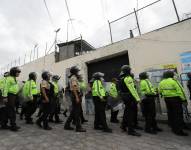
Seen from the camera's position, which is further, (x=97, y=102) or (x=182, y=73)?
(x=182, y=73)

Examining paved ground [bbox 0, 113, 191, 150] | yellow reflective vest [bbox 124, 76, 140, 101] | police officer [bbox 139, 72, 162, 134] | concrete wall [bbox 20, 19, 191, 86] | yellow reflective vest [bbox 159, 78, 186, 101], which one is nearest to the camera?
paved ground [bbox 0, 113, 191, 150]

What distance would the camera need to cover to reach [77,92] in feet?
16.0

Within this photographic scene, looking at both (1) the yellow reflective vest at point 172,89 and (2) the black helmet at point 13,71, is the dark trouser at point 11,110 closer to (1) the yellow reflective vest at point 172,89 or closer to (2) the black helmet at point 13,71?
(2) the black helmet at point 13,71

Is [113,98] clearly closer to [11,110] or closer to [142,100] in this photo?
[142,100]

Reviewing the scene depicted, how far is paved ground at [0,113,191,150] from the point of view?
3480mm

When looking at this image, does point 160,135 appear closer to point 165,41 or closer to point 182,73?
point 182,73

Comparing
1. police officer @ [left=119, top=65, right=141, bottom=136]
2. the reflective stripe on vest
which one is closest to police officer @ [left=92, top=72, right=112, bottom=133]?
police officer @ [left=119, top=65, right=141, bottom=136]

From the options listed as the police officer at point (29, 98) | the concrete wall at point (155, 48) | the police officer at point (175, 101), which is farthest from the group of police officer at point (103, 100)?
the concrete wall at point (155, 48)

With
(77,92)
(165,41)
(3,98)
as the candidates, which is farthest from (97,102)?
(165,41)

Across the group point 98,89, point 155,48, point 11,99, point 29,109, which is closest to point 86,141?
point 98,89

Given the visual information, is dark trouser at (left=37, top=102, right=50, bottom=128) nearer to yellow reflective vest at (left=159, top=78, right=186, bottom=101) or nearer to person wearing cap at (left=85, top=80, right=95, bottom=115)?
yellow reflective vest at (left=159, top=78, right=186, bottom=101)

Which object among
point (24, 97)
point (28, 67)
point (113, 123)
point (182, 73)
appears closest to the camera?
point (24, 97)

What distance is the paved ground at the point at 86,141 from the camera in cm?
348

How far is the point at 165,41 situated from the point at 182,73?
1.69m
